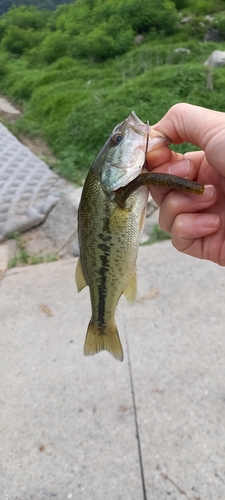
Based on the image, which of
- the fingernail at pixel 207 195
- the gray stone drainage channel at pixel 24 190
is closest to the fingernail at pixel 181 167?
the fingernail at pixel 207 195

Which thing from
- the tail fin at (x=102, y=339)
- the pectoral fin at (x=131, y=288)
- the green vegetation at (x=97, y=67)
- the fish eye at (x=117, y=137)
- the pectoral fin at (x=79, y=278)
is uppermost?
the fish eye at (x=117, y=137)

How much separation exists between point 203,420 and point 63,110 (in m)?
7.18

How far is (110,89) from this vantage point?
8.67 meters

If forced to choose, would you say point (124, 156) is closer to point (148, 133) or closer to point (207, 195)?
point (148, 133)

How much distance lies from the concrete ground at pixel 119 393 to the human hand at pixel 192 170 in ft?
4.28

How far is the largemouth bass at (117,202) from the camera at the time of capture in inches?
62.5

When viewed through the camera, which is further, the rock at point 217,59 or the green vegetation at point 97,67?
the rock at point 217,59

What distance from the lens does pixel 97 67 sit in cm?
1120

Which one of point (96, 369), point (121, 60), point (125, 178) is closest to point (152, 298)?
point (96, 369)

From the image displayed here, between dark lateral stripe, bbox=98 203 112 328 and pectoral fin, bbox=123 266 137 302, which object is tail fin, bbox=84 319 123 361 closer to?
dark lateral stripe, bbox=98 203 112 328

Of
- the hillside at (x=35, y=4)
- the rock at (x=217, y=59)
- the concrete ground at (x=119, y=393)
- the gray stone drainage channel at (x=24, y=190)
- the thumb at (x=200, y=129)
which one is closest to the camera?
the thumb at (x=200, y=129)

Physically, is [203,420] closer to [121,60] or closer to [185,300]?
[185,300]

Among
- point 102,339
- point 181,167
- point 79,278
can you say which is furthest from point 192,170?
point 102,339

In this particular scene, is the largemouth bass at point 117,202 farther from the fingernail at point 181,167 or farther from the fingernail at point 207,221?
the fingernail at point 207,221
